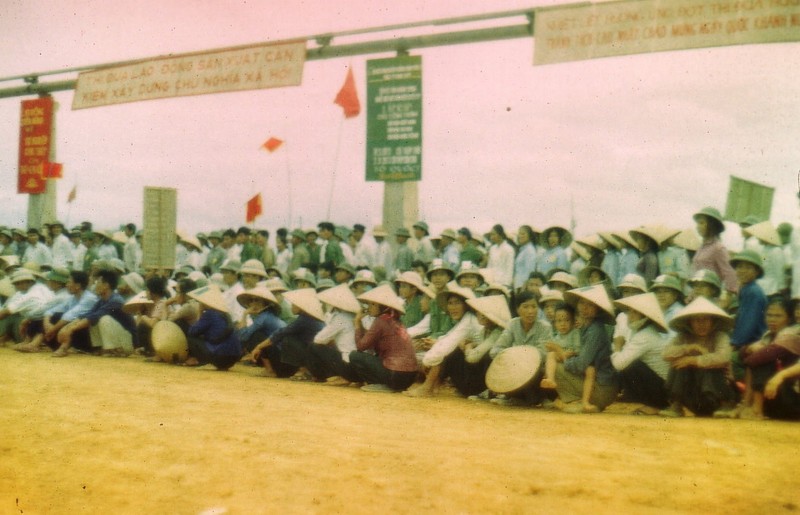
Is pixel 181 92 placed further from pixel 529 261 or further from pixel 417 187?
pixel 529 261

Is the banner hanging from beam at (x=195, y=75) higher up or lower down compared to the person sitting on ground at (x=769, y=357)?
higher up

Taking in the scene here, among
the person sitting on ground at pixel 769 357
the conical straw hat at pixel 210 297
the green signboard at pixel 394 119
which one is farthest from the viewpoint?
the green signboard at pixel 394 119

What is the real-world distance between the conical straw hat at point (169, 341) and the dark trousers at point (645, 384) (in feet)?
18.4

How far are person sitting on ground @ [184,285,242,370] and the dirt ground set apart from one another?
7.18ft

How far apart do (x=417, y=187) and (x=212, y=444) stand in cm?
821

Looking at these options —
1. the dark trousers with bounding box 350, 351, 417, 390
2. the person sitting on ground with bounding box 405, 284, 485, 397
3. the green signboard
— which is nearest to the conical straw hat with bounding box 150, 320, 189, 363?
the dark trousers with bounding box 350, 351, 417, 390

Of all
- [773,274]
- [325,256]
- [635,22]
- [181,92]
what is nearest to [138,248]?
[181,92]

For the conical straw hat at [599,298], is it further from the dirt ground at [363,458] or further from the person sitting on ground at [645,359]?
the dirt ground at [363,458]

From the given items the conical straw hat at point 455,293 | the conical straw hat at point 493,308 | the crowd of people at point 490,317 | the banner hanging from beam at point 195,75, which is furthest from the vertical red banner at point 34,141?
the conical straw hat at point 493,308

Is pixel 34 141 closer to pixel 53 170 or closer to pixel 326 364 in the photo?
pixel 53 170

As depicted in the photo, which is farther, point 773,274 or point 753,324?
point 773,274

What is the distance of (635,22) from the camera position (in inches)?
367

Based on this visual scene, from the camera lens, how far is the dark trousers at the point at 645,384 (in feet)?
21.5

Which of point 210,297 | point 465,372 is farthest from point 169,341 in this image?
point 465,372
